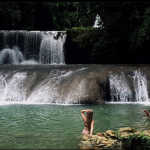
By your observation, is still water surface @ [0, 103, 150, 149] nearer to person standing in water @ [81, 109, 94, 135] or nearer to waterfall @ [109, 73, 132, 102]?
person standing in water @ [81, 109, 94, 135]

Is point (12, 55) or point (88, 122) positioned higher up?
point (12, 55)

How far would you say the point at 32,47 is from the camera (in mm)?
22141

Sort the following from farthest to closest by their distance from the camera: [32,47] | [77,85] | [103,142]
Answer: [32,47]
[77,85]
[103,142]

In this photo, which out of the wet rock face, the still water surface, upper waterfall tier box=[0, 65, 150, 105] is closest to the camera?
the wet rock face

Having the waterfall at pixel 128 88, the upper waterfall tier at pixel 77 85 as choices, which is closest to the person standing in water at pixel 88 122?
the upper waterfall tier at pixel 77 85

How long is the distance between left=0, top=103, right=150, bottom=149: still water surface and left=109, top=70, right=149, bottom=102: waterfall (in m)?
3.16

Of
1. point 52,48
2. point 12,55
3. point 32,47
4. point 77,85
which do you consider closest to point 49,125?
point 77,85

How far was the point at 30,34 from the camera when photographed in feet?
71.9

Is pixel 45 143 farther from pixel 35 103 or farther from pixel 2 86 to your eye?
pixel 2 86

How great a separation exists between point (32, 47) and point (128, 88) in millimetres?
11210

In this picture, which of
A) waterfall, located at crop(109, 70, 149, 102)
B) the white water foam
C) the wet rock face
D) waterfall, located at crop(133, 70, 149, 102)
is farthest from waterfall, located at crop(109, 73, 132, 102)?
the white water foam

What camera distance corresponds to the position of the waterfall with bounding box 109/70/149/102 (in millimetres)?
12920

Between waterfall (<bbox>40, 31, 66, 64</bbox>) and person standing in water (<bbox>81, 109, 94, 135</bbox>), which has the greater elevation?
waterfall (<bbox>40, 31, 66, 64</bbox>)

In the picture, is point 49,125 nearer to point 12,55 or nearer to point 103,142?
point 103,142
